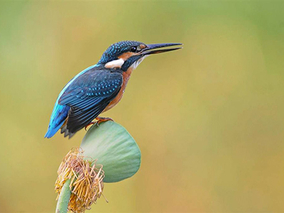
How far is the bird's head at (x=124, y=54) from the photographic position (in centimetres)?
223

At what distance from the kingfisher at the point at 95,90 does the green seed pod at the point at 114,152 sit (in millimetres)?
260

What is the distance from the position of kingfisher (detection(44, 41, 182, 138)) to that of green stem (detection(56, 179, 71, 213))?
40 cm

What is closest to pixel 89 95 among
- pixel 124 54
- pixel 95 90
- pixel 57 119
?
pixel 95 90

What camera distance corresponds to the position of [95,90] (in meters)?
2.02

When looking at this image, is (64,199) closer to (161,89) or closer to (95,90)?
(95,90)

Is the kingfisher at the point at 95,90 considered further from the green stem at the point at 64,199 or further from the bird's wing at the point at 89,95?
the green stem at the point at 64,199

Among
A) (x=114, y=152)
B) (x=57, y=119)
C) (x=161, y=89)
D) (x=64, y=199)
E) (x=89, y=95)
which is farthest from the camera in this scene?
(x=161, y=89)

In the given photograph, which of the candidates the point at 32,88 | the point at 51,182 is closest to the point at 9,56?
the point at 32,88

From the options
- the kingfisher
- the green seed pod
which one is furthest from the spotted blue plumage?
the green seed pod

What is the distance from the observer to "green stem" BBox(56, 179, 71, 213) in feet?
3.66

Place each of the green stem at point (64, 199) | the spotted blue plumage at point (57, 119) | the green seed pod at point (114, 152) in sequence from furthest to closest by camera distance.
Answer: the spotted blue plumage at point (57, 119), the green seed pod at point (114, 152), the green stem at point (64, 199)

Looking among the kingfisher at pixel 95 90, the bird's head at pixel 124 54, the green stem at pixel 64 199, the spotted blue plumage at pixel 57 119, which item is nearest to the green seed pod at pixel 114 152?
the green stem at pixel 64 199

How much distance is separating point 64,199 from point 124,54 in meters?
1.18

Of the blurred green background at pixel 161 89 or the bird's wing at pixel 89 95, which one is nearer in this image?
the bird's wing at pixel 89 95
